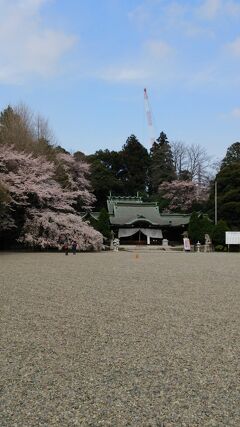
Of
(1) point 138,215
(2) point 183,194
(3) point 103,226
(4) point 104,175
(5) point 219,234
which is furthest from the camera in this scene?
(4) point 104,175

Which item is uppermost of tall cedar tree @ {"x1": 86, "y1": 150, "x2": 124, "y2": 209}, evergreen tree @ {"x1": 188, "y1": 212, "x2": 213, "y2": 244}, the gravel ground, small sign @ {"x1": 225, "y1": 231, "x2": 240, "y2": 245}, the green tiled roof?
tall cedar tree @ {"x1": 86, "y1": 150, "x2": 124, "y2": 209}

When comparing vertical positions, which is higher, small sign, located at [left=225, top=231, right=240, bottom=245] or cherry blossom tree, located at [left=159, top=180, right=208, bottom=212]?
cherry blossom tree, located at [left=159, top=180, right=208, bottom=212]

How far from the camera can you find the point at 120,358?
4.91 metres

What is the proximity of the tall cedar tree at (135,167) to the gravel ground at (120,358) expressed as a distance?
47432mm

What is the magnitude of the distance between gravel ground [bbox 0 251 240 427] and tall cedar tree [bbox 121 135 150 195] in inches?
1867

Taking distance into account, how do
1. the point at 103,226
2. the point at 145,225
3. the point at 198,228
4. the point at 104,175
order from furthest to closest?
1. the point at 104,175
2. the point at 145,225
3. the point at 198,228
4. the point at 103,226

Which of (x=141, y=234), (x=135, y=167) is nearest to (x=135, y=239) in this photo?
(x=141, y=234)

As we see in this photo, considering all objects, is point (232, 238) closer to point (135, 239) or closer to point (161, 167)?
point (135, 239)

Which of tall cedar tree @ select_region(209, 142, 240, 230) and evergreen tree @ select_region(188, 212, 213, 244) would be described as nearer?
evergreen tree @ select_region(188, 212, 213, 244)

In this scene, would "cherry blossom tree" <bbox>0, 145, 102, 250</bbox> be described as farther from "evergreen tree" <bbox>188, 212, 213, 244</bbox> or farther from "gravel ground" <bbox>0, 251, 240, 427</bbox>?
"gravel ground" <bbox>0, 251, 240, 427</bbox>

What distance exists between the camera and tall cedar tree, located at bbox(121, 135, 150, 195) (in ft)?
188

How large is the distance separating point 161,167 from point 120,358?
168 ft

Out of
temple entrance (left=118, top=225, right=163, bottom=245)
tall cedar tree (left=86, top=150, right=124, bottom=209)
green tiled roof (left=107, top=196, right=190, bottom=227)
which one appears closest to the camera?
green tiled roof (left=107, top=196, right=190, bottom=227)

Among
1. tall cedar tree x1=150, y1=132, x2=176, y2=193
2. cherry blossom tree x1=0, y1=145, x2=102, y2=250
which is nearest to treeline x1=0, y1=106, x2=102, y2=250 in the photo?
cherry blossom tree x1=0, y1=145, x2=102, y2=250
